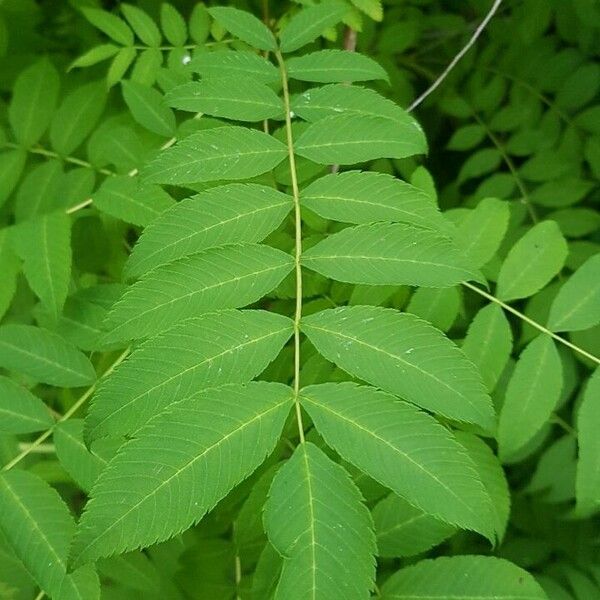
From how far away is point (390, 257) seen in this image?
0.94 metres

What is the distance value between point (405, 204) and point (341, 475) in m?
0.40

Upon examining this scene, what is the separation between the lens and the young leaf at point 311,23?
4.39ft

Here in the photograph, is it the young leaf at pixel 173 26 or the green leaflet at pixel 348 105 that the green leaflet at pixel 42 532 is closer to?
the green leaflet at pixel 348 105

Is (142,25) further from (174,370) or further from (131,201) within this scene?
(174,370)

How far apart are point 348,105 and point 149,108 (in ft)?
1.50

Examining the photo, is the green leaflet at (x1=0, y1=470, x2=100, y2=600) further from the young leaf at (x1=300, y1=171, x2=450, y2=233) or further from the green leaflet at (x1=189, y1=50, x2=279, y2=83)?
the green leaflet at (x1=189, y1=50, x2=279, y2=83)

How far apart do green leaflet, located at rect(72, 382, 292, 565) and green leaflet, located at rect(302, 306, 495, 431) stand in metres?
0.12

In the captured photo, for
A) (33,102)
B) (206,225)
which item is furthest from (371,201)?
(33,102)

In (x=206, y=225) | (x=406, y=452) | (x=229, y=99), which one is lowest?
(x=406, y=452)

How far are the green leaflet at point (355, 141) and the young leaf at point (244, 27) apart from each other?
0.32 meters

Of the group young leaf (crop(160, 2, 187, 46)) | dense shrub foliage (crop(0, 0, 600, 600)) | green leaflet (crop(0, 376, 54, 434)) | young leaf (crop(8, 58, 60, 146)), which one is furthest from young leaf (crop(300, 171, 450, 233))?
young leaf (crop(8, 58, 60, 146))

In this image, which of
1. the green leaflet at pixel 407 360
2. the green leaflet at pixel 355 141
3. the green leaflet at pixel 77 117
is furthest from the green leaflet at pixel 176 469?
the green leaflet at pixel 77 117

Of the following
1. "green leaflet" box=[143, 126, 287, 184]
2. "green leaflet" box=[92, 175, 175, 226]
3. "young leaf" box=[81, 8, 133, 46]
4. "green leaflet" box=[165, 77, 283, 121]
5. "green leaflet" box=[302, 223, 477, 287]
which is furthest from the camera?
"young leaf" box=[81, 8, 133, 46]

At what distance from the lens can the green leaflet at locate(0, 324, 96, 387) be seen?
1170mm
